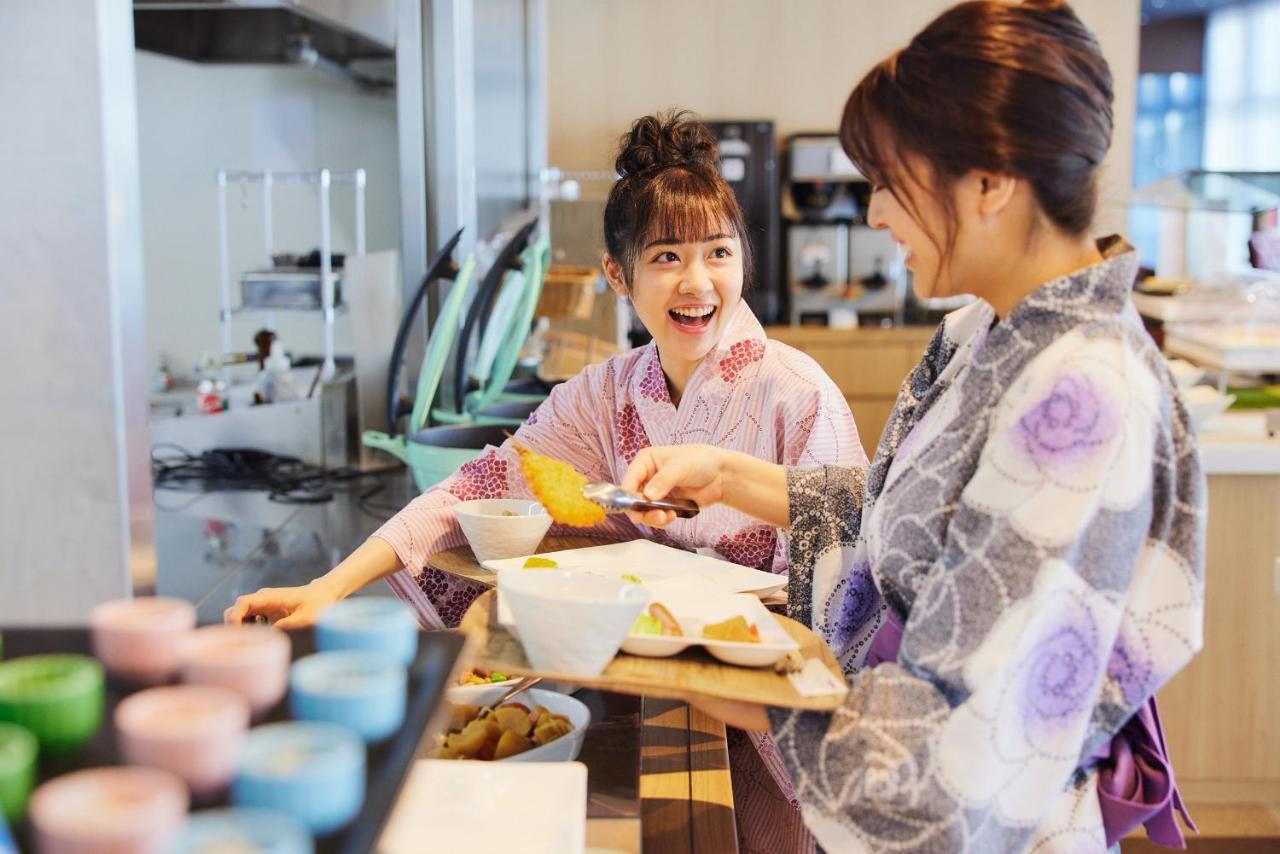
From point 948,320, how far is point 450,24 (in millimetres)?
2801

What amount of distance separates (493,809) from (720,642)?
0.27 m

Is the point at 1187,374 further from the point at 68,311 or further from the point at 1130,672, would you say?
the point at 68,311

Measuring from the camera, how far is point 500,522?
1.70 metres

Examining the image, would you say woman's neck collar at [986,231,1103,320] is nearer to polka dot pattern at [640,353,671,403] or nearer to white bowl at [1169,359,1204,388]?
polka dot pattern at [640,353,671,403]

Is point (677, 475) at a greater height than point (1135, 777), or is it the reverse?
point (677, 475)

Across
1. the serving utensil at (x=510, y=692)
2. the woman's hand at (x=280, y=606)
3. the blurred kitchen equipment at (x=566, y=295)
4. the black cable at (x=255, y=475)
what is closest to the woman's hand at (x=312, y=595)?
the woman's hand at (x=280, y=606)

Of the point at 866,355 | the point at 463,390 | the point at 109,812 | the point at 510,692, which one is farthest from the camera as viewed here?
the point at 866,355

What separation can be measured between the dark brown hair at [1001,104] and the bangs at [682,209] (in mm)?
Result: 811

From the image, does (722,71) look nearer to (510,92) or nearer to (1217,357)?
(510,92)

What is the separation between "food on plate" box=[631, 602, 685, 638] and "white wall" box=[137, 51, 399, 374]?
534 centimetres

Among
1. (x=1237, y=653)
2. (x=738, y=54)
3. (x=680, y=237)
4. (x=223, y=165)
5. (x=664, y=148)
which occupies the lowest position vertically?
(x=1237, y=653)

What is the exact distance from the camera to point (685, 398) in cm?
209

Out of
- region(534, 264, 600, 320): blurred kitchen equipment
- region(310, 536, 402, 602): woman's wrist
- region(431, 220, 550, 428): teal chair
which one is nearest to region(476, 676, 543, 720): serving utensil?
region(310, 536, 402, 602): woman's wrist

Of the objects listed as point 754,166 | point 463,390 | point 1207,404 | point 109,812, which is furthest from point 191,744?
point 754,166
